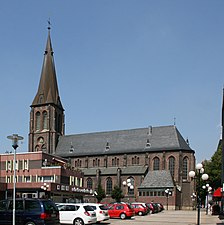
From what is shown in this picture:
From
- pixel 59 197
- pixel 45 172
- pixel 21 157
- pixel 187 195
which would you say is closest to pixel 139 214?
pixel 59 197

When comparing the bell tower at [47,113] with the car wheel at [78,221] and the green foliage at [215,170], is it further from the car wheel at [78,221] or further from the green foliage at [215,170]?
the car wheel at [78,221]

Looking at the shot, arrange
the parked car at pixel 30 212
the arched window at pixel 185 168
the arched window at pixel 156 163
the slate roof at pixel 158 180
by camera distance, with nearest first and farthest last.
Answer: the parked car at pixel 30 212 → the slate roof at pixel 158 180 → the arched window at pixel 185 168 → the arched window at pixel 156 163

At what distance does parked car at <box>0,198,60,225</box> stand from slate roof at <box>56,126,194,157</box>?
217 ft

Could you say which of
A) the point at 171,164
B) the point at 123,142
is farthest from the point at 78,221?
the point at 123,142

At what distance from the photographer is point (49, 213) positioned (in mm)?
19797

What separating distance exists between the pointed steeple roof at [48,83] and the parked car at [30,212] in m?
75.5

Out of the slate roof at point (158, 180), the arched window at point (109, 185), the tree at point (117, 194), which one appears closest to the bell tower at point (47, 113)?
the arched window at point (109, 185)

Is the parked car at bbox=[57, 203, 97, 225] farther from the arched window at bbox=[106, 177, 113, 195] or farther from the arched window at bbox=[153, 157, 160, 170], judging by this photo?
the arched window at bbox=[106, 177, 113, 195]

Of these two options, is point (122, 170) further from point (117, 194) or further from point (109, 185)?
point (117, 194)

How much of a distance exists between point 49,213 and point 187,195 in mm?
64369

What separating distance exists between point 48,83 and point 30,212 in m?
78.5

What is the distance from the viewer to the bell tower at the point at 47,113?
311 ft

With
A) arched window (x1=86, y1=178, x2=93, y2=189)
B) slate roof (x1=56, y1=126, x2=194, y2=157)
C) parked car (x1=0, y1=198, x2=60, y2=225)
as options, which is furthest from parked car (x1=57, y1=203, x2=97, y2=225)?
arched window (x1=86, y1=178, x2=93, y2=189)

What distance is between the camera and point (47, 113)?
94812 millimetres
